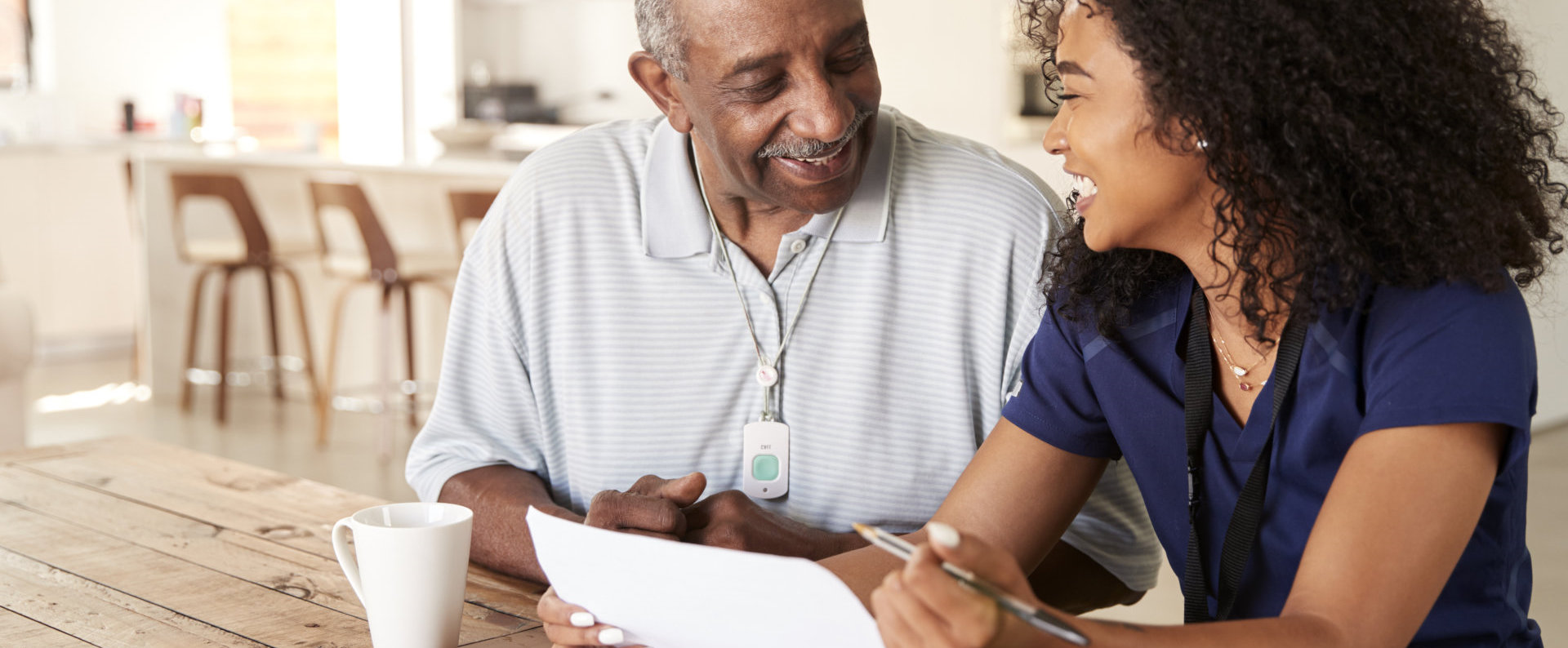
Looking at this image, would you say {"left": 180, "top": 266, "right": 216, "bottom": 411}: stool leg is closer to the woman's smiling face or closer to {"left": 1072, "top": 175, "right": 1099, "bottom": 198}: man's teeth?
{"left": 1072, "top": 175, "right": 1099, "bottom": 198}: man's teeth

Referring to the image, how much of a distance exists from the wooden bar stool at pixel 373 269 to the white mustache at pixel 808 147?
315cm

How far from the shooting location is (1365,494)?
0.94 metres

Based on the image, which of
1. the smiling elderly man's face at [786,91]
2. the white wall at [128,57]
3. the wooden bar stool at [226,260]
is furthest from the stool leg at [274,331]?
the smiling elderly man's face at [786,91]

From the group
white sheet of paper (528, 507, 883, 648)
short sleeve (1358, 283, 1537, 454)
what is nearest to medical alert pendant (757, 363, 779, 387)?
white sheet of paper (528, 507, 883, 648)

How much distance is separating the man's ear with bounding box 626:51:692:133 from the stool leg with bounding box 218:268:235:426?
3906 mm

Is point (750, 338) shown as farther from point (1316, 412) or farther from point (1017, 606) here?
point (1017, 606)

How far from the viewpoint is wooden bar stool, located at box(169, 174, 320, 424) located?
16.1ft

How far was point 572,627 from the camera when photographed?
1.05 meters

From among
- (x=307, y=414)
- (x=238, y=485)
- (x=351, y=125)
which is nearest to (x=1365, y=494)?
(x=238, y=485)

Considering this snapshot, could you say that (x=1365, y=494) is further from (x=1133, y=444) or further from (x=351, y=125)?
(x=351, y=125)

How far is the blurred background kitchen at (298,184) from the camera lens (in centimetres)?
461

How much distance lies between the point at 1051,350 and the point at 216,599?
0.74 meters

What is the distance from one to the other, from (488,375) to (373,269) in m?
3.13

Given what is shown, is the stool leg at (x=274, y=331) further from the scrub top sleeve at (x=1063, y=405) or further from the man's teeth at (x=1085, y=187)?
the scrub top sleeve at (x=1063, y=405)
